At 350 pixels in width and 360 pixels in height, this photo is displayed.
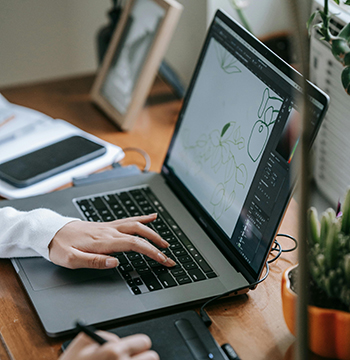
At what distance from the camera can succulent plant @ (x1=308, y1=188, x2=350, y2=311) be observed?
551 mm

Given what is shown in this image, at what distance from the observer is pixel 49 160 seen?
1041mm

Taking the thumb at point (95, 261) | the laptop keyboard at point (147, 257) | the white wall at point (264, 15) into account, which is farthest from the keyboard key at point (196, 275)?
the white wall at point (264, 15)

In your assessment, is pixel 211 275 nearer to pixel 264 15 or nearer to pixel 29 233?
pixel 29 233

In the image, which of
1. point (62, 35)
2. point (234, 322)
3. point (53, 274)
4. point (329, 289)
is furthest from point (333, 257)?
point (62, 35)

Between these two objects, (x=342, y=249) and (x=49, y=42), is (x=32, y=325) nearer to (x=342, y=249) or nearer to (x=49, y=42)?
(x=342, y=249)

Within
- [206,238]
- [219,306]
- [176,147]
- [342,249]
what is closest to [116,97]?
[176,147]

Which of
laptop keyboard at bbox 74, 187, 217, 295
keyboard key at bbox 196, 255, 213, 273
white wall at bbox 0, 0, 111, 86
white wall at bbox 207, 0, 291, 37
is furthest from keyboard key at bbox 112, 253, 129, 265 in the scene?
white wall at bbox 0, 0, 111, 86

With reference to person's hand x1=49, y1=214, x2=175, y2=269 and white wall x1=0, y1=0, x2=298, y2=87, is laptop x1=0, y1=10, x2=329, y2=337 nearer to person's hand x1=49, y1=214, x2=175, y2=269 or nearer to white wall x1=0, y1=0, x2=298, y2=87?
person's hand x1=49, y1=214, x2=175, y2=269

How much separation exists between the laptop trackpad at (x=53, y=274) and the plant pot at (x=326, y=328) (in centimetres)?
26

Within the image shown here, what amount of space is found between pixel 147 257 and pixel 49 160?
396 millimetres

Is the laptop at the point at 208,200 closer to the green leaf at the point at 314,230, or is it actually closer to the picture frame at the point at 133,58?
the green leaf at the point at 314,230

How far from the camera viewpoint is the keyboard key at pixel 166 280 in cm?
70

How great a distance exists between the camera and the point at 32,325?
0.66 meters

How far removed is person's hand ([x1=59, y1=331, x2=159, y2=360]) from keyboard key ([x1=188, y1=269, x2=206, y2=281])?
0.19 metres
